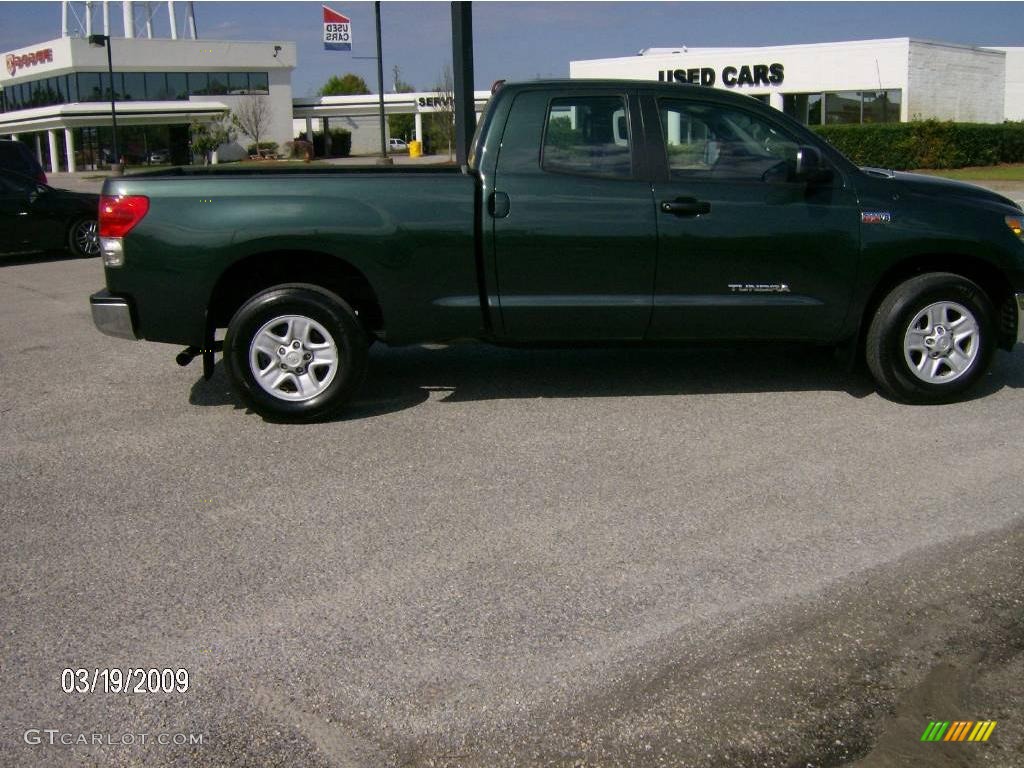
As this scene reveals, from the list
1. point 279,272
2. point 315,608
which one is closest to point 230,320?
point 279,272

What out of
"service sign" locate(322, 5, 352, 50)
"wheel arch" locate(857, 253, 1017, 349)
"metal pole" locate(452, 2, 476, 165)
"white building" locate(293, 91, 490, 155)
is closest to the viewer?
"wheel arch" locate(857, 253, 1017, 349)

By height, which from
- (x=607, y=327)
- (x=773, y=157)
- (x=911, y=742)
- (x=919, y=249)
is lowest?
(x=911, y=742)

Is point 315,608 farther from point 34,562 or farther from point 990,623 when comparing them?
point 990,623

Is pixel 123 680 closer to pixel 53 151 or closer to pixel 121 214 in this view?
pixel 121 214

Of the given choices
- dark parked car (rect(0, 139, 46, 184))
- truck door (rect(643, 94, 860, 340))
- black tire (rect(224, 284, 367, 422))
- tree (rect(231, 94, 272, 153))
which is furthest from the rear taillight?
tree (rect(231, 94, 272, 153))

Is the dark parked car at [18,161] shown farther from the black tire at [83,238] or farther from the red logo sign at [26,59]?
the red logo sign at [26,59]

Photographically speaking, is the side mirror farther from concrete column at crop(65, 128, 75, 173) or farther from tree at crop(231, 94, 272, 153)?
concrete column at crop(65, 128, 75, 173)

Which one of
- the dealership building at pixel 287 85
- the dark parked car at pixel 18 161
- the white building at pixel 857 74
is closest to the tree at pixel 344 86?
the dealership building at pixel 287 85

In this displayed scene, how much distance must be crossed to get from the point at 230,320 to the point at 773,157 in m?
3.48

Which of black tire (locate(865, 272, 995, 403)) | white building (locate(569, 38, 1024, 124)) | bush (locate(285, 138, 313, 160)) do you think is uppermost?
white building (locate(569, 38, 1024, 124))

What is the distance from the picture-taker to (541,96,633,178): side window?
651cm

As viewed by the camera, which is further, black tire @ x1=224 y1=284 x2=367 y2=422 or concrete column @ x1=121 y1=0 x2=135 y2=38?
concrete column @ x1=121 y1=0 x2=135 y2=38

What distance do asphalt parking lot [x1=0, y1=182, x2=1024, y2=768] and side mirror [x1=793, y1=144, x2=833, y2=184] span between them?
1.40 m

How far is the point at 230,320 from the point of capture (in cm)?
671
